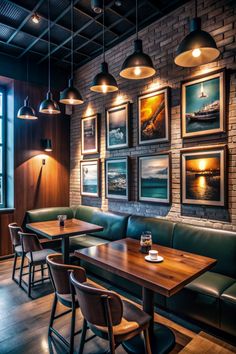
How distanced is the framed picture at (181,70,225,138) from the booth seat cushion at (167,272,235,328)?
175 cm

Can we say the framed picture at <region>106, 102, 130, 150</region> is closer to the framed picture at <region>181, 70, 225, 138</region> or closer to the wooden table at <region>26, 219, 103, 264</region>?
the framed picture at <region>181, 70, 225, 138</region>

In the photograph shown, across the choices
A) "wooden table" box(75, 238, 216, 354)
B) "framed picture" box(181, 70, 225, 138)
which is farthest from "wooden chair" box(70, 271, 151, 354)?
"framed picture" box(181, 70, 225, 138)

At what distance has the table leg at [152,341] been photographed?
83.5 inches

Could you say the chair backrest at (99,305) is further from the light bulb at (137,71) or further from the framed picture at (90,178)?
the framed picture at (90,178)

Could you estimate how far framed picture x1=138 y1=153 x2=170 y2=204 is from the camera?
362 centimetres

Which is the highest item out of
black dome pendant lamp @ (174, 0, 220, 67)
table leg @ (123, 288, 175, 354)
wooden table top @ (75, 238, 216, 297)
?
black dome pendant lamp @ (174, 0, 220, 67)

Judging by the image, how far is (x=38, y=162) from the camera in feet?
16.7

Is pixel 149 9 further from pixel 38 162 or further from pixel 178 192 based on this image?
pixel 38 162

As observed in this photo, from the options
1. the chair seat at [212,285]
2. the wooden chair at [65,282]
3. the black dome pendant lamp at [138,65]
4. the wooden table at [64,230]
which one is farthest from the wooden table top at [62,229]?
the black dome pendant lamp at [138,65]

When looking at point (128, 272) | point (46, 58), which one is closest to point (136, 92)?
point (46, 58)

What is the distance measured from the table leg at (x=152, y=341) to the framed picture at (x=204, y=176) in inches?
58.9

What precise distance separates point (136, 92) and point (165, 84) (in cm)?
60

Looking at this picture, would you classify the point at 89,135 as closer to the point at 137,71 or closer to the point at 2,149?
the point at 2,149

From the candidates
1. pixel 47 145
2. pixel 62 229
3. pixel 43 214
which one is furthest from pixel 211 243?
pixel 47 145
